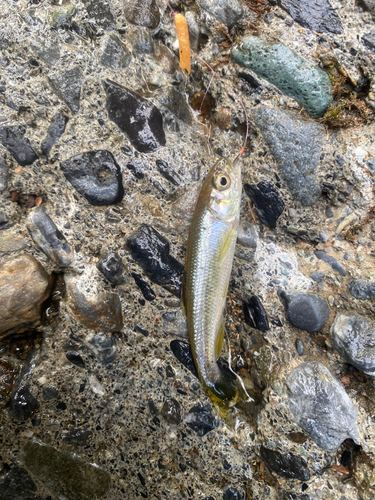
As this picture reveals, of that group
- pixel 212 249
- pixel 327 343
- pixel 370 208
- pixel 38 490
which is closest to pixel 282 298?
pixel 327 343

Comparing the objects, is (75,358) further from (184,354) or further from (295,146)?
(295,146)

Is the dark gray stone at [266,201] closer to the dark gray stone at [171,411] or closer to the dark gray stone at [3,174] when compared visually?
the dark gray stone at [171,411]

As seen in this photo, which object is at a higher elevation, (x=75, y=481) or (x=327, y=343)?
(x=327, y=343)

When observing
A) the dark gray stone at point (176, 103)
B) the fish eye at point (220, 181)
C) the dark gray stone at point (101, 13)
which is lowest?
the fish eye at point (220, 181)

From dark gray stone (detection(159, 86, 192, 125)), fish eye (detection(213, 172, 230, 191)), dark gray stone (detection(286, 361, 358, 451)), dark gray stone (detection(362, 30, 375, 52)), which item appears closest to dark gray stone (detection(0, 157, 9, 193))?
dark gray stone (detection(159, 86, 192, 125))

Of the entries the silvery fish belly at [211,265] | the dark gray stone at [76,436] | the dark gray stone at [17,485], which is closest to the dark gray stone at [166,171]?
the silvery fish belly at [211,265]

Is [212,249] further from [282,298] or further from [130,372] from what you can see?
[130,372]
